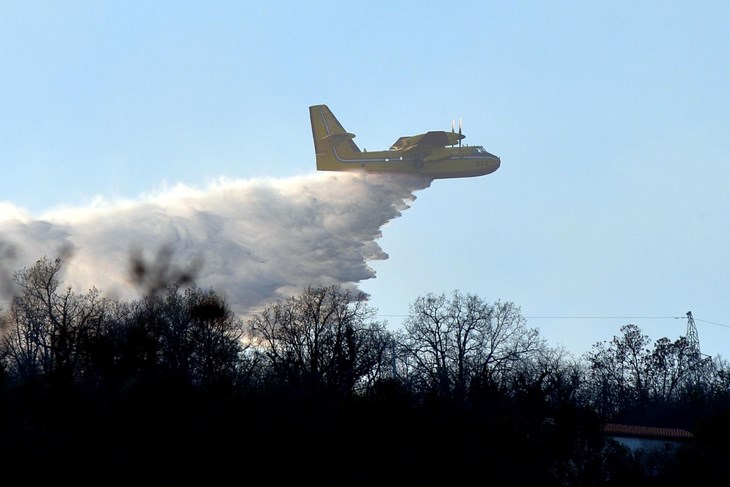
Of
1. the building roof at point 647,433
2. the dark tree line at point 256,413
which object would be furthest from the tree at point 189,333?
the building roof at point 647,433

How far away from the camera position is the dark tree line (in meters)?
32.4

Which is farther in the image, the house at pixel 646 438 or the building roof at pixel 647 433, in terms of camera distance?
the building roof at pixel 647 433

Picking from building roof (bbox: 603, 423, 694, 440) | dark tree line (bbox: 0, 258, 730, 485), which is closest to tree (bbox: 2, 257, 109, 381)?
dark tree line (bbox: 0, 258, 730, 485)

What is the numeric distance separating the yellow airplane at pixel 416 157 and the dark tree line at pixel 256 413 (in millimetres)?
11327

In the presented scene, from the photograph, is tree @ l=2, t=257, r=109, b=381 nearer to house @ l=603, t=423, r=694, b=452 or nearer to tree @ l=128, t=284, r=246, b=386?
tree @ l=128, t=284, r=246, b=386

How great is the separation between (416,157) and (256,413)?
99.5 ft

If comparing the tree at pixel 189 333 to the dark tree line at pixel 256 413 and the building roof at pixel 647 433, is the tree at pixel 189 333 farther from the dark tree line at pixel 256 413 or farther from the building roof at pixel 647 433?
the building roof at pixel 647 433

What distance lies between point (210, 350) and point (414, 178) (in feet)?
61.2

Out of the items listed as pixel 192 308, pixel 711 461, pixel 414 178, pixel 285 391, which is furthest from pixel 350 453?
pixel 414 178

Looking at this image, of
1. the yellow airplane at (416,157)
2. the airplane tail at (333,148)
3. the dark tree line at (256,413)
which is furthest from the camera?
the airplane tail at (333,148)

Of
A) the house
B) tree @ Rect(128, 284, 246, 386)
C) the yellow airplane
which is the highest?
the yellow airplane

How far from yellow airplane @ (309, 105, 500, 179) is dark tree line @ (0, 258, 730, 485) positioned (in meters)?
11.3

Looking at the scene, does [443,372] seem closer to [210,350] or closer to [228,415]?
[210,350]

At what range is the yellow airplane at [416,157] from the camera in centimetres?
6228
